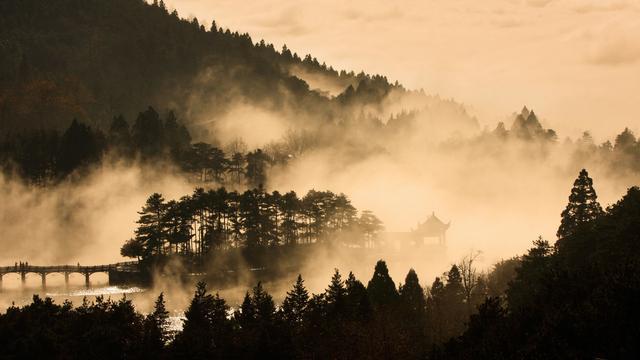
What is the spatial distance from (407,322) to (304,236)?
5850 cm

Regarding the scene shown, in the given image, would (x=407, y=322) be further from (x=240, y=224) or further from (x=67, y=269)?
(x=67, y=269)

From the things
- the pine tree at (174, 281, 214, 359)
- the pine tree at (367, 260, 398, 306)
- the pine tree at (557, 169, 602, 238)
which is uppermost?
the pine tree at (557, 169, 602, 238)

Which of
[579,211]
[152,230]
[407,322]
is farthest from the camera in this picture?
[152,230]

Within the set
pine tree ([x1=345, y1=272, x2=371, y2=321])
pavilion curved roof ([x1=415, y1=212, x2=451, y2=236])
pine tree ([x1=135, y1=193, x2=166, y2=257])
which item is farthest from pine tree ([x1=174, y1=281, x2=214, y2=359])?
pavilion curved roof ([x1=415, y1=212, x2=451, y2=236])

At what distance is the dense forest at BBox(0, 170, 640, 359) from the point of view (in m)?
39.1

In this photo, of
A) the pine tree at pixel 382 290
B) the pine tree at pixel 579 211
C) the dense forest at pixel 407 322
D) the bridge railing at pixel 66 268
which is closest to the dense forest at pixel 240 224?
the bridge railing at pixel 66 268

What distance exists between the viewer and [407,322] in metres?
66.9

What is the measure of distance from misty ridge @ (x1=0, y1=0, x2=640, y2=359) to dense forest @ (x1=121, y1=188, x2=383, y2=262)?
0.33 m

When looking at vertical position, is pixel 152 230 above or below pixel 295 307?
above

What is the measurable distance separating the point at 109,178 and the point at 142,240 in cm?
3367

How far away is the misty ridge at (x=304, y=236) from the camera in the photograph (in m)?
51.1

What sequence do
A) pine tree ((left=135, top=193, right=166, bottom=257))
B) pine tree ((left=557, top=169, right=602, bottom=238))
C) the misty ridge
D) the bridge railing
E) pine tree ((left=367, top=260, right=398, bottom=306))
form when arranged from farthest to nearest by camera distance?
the bridge railing, pine tree ((left=135, top=193, right=166, bottom=257)), pine tree ((left=557, top=169, right=602, bottom=238)), pine tree ((left=367, top=260, right=398, bottom=306)), the misty ridge

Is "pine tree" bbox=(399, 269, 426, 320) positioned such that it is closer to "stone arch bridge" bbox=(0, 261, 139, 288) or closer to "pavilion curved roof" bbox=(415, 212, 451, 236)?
"stone arch bridge" bbox=(0, 261, 139, 288)

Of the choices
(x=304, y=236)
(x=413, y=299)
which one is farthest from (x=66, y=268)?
(x=413, y=299)
